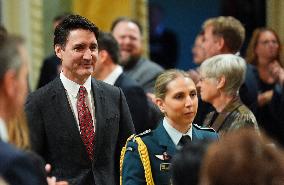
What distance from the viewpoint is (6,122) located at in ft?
11.0

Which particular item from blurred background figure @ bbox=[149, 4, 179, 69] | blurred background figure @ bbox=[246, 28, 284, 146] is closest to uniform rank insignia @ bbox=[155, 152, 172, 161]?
blurred background figure @ bbox=[246, 28, 284, 146]

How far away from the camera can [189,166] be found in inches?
131

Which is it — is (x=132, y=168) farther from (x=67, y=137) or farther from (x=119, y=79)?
(x=119, y=79)

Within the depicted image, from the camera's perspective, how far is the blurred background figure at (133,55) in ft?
25.2

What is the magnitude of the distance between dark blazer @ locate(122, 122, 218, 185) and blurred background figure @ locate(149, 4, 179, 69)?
5277mm

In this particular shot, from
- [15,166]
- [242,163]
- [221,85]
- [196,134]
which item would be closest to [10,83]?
[15,166]

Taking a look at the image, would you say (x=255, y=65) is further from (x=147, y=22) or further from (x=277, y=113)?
(x=147, y=22)

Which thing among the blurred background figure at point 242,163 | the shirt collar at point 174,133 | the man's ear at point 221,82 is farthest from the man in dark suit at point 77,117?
the blurred background figure at point 242,163

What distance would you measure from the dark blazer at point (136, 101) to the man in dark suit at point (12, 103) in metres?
3.05

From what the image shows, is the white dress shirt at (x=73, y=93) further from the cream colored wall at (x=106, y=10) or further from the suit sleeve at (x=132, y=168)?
the cream colored wall at (x=106, y=10)

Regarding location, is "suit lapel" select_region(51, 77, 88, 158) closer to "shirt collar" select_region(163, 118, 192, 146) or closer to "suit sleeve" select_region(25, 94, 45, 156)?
"suit sleeve" select_region(25, 94, 45, 156)

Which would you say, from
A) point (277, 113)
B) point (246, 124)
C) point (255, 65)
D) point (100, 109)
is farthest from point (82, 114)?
point (255, 65)

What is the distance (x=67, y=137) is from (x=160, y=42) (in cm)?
534

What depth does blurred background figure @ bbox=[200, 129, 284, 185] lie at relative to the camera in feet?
9.79
